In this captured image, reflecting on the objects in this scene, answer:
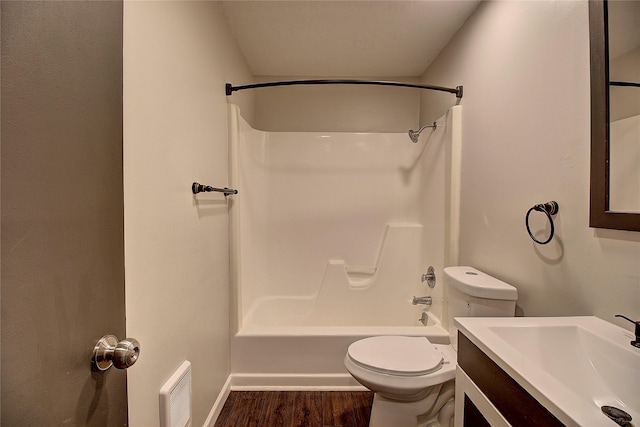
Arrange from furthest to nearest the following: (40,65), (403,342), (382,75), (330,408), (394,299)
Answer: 1. (382,75)
2. (394,299)
3. (330,408)
4. (403,342)
5. (40,65)

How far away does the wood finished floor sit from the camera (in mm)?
1605

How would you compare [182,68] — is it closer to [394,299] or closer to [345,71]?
[345,71]

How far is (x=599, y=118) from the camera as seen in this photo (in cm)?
92

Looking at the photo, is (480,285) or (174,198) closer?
(174,198)

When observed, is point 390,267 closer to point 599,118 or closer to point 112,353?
point 599,118

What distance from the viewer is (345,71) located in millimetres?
2512

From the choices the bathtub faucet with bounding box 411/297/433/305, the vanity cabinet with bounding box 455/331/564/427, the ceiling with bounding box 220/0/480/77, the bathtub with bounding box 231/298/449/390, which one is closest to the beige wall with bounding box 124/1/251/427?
the bathtub with bounding box 231/298/449/390

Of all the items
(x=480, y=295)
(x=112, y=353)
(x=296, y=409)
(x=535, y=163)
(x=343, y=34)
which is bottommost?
(x=296, y=409)

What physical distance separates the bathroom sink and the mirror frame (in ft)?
1.16

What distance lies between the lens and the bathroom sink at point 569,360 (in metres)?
0.61

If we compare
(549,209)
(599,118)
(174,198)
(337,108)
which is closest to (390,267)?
(549,209)

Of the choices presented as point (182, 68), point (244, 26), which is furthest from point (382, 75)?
point (182, 68)

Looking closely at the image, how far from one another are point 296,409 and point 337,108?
2498 millimetres

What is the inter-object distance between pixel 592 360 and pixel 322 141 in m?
2.26
